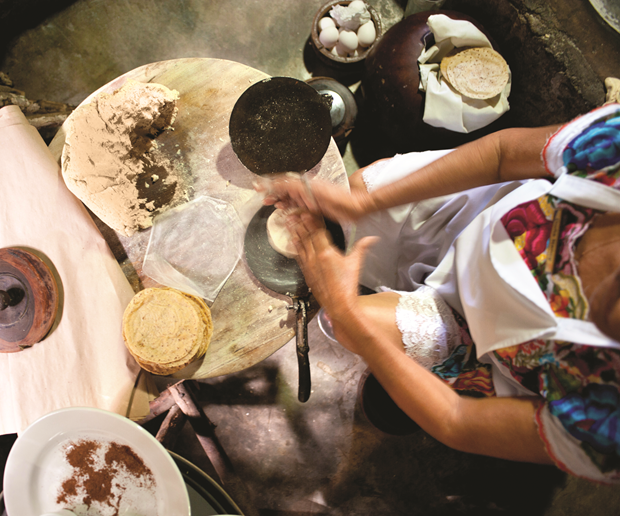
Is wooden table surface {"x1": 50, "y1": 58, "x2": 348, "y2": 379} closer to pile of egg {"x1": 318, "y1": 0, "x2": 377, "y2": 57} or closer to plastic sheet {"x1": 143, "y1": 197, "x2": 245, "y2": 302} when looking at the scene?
plastic sheet {"x1": 143, "y1": 197, "x2": 245, "y2": 302}

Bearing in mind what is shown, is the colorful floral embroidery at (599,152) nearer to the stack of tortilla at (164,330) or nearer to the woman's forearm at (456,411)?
the woman's forearm at (456,411)

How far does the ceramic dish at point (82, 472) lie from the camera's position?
127 cm

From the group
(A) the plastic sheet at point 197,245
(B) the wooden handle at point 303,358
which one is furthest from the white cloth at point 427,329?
(A) the plastic sheet at point 197,245

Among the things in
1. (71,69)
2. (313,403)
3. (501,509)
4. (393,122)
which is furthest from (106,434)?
(71,69)

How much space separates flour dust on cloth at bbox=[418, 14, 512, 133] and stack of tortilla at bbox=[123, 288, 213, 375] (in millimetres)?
1880

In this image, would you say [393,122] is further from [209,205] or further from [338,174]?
[209,205]

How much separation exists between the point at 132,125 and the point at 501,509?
12.2 feet

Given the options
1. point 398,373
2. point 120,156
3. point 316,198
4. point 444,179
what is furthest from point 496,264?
point 120,156

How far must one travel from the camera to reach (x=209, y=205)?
5.86 feet

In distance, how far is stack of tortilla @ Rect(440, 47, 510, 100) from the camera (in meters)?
2.06

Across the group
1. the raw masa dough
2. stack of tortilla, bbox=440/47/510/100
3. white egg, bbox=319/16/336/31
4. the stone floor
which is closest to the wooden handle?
the raw masa dough

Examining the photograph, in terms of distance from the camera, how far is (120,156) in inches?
66.7

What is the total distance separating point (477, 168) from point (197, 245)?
4.52 feet

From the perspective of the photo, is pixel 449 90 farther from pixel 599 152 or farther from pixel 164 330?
pixel 164 330
